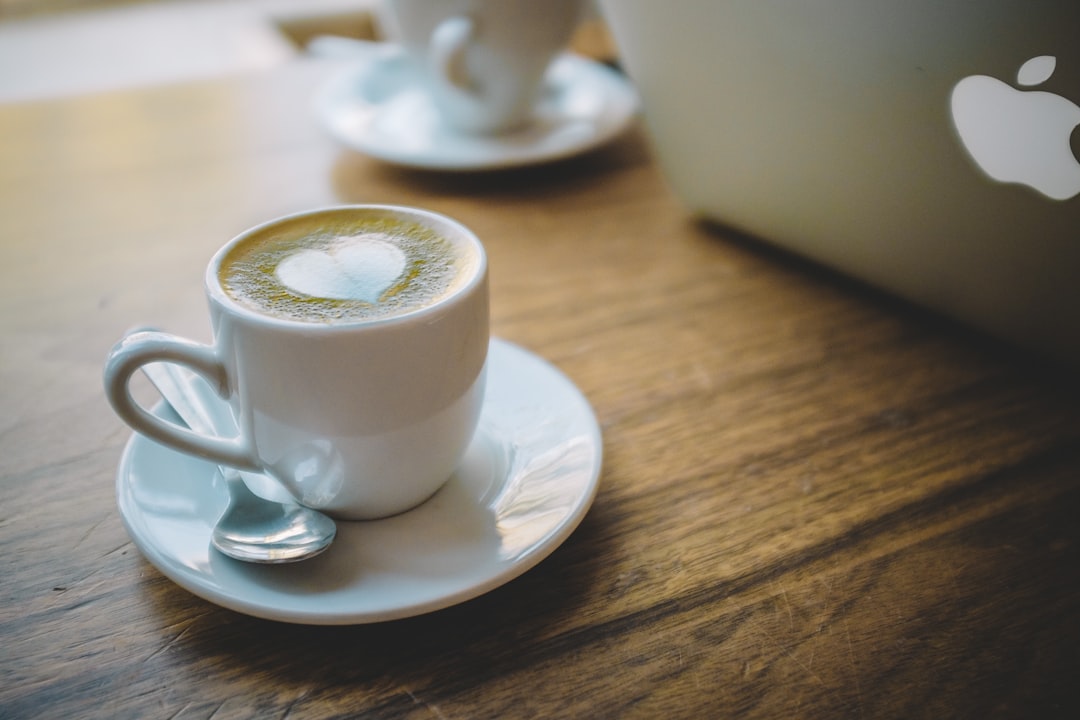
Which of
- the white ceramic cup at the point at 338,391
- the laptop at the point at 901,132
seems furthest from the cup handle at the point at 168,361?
the laptop at the point at 901,132

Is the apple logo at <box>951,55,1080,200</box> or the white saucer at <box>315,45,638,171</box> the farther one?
the white saucer at <box>315,45,638,171</box>

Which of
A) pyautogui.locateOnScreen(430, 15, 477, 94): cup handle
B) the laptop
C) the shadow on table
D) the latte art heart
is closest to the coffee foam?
the latte art heart

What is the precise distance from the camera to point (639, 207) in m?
0.72

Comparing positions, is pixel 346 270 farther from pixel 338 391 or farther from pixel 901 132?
pixel 901 132

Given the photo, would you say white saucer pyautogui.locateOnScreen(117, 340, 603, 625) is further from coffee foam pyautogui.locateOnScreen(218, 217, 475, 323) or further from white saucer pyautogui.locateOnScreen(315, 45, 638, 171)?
white saucer pyautogui.locateOnScreen(315, 45, 638, 171)

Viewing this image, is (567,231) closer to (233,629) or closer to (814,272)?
(814,272)

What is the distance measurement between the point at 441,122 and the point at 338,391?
1.79ft

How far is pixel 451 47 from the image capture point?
705 millimetres

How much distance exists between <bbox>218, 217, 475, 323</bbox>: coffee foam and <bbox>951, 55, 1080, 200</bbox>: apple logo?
26 cm

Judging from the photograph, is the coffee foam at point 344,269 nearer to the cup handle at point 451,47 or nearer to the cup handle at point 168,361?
the cup handle at point 168,361

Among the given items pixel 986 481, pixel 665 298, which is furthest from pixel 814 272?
pixel 986 481

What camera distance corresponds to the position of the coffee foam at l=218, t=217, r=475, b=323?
36cm

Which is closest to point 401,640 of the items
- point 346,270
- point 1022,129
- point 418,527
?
point 418,527

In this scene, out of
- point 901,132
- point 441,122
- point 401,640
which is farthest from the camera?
point 441,122
